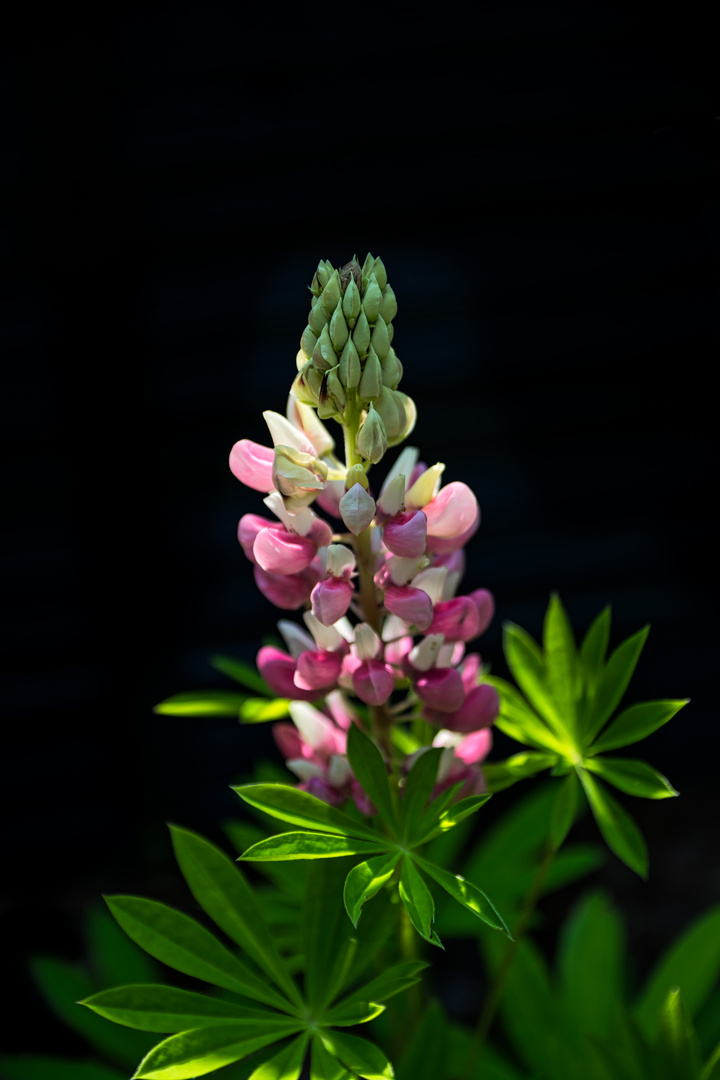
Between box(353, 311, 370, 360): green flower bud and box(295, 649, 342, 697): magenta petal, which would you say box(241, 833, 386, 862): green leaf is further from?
box(353, 311, 370, 360): green flower bud

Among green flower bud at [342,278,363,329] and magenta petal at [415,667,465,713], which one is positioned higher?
green flower bud at [342,278,363,329]

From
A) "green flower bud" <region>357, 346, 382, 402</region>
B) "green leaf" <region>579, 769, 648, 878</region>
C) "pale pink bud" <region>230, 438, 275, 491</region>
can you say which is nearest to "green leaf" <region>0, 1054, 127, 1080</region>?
"green leaf" <region>579, 769, 648, 878</region>

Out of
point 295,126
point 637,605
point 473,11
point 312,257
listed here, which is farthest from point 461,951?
point 473,11

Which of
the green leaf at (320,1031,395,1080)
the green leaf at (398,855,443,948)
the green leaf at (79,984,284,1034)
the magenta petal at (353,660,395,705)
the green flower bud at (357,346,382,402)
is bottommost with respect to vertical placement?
the green leaf at (320,1031,395,1080)

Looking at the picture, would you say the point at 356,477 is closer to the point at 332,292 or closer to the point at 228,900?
the point at 332,292

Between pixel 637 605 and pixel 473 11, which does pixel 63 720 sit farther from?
pixel 473 11

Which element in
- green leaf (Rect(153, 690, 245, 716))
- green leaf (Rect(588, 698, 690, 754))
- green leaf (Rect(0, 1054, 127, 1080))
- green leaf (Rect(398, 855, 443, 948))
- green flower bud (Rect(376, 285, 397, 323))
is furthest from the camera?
green leaf (Rect(0, 1054, 127, 1080))

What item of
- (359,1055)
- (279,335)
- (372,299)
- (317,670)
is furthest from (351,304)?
(279,335)
